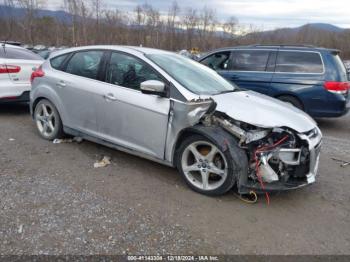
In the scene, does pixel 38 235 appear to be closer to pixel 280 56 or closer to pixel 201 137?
pixel 201 137

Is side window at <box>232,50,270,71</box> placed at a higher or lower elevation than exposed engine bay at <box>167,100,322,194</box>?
higher

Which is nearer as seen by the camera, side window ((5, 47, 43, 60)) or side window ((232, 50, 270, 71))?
side window ((5, 47, 43, 60))

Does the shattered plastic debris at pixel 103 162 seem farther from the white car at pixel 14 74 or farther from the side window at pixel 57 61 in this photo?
the white car at pixel 14 74

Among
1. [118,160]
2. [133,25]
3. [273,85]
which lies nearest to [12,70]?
[118,160]

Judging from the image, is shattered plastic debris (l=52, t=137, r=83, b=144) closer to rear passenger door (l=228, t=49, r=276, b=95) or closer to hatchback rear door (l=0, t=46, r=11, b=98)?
hatchback rear door (l=0, t=46, r=11, b=98)

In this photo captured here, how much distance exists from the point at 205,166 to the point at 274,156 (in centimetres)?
74

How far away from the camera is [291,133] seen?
340 centimetres

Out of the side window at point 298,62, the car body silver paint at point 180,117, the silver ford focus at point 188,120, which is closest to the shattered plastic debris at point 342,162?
the silver ford focus at point 188,120

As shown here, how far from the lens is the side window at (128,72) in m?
4.02

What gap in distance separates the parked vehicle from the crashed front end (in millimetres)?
3529

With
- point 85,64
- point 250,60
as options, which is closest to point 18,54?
point 85,64

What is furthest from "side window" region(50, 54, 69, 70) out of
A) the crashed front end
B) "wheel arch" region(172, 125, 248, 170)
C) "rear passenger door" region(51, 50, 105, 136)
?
the crashed front end

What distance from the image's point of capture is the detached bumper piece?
10.9 feet

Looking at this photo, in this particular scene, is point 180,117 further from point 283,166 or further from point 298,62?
point 298,62
